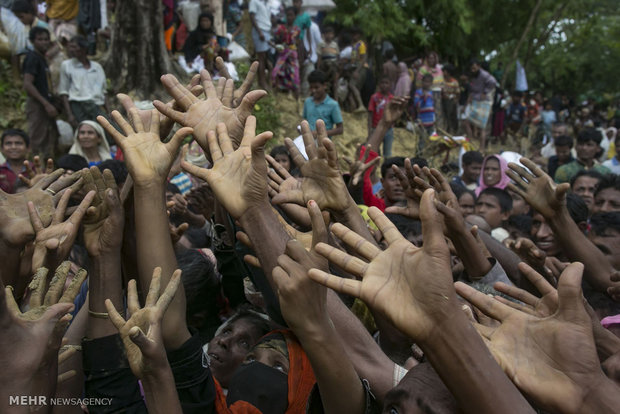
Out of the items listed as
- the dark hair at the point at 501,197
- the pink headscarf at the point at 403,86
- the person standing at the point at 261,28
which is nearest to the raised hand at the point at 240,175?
the dark hair at the point at 501,197

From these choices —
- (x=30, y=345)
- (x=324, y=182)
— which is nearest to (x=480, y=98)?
(x=324, y=182)

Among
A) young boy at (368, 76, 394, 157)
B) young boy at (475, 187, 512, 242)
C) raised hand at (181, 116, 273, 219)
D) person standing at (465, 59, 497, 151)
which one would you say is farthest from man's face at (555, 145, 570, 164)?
raised hand at (181, 116, 273, 219)

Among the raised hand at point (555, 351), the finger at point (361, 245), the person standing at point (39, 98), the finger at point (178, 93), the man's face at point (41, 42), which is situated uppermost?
the finger at point (178, 93)

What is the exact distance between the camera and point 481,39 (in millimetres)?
16375

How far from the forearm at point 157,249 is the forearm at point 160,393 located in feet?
0.87

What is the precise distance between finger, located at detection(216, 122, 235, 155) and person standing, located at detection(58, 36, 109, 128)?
5.91 m

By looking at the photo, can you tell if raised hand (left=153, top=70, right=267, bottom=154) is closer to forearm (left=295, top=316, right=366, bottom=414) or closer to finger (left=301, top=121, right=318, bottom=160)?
finger (left=301, top=121, right=318, bottom=160)

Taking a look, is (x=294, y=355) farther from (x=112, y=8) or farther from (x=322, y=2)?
(x=322, y=2)

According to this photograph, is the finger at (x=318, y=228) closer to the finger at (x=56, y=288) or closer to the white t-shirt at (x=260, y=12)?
the finger at (x=56, y=288)

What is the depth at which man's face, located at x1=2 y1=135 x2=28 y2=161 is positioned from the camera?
16.7 feet

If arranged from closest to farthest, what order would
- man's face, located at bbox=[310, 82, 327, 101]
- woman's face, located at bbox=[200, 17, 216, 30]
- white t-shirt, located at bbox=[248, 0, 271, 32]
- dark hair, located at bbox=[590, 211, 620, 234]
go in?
dark hair, located at bbox=[590, 211, 620, 234] < man's face, located at bbox=[310, 82, 327, 101] < woman's face, located at bbox=[200, 17, 216, 30] < white t-shirt, located at bbox=[248, 0, 271, 32]

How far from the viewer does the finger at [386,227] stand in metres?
1.49

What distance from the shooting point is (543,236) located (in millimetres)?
3729

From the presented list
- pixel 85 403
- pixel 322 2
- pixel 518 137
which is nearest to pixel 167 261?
pixel 85 403
